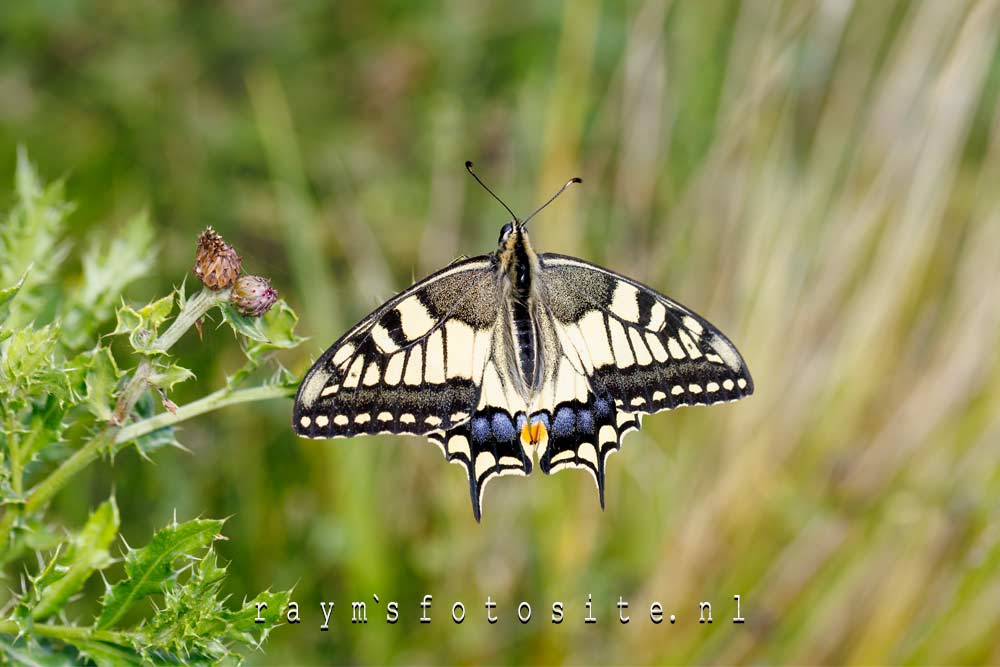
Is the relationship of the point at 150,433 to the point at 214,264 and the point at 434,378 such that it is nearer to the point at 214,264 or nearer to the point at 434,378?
the point at 214,264

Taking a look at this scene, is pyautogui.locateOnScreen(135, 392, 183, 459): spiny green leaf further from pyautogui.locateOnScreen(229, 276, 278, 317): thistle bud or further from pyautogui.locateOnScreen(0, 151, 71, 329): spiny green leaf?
pyautogui.locateOnScreen(0, 151, 71, 329): spiny green leaf

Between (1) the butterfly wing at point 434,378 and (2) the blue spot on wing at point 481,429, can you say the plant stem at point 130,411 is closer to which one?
(1) the butterfly wing at point 434,378

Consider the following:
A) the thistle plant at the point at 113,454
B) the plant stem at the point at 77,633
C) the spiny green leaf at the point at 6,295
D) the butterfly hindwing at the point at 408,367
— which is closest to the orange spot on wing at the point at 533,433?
the butterfly hindwing at the point at 408,367

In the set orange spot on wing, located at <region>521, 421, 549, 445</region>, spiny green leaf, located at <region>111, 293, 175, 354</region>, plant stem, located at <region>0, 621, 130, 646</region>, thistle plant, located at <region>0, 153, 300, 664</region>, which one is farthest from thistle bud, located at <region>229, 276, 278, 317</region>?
orange spot on wing, located at <region>521, 421, 549, 445</region>

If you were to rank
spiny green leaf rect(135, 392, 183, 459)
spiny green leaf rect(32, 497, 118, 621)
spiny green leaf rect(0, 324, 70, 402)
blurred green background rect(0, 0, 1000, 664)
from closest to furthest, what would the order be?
1. spiny green leaf rect(32, 497, 118, 621)
2. spiny green leaf rect(0, 324, 70, 402)
3. spiny green leaf rect(135, 392, 183, 459)
4. blurred green background rect(0, 0, 1000, 664)

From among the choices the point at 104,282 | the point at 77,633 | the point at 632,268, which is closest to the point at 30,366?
the point at 77,633

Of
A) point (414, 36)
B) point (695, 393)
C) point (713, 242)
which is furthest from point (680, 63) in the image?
point (695, 393)

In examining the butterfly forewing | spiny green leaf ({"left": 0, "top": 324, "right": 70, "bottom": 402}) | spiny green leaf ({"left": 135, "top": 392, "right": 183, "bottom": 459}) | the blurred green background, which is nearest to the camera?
spiny green leaf ({"left": 0, "top": 324, "right": 70, "bottom": 402})

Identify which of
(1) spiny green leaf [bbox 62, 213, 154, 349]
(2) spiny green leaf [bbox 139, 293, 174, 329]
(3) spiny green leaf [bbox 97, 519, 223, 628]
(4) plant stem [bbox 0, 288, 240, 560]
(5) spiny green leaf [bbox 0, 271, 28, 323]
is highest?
(1) spiny green leaf [bbox 62, 213, 154, 349]

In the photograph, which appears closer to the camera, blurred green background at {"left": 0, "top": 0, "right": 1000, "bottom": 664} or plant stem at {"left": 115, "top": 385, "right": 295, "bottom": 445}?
plant stem at {"left": 115, "top": 385, "right": 295, "bottom": 445}
